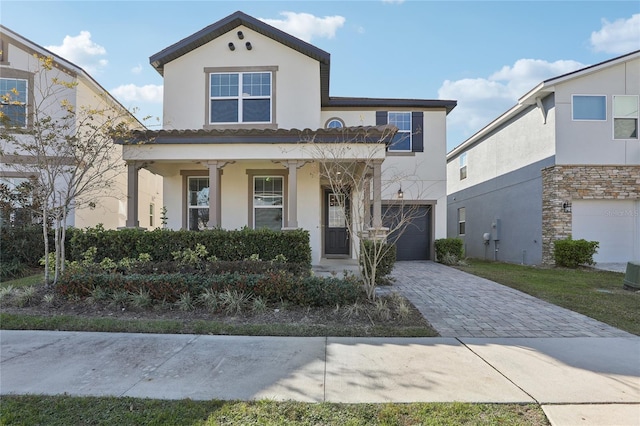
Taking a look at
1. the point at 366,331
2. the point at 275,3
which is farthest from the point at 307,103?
the point at 366,331

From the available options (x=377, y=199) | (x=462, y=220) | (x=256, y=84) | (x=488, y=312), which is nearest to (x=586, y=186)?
(x=462, y=220)

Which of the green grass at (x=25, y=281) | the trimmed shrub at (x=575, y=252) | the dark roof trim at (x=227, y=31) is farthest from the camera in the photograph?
the trimmed shrub at (x=575, y=252)

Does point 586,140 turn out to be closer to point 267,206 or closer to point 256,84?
point 267,206

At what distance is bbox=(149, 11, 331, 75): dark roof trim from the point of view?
11.3m

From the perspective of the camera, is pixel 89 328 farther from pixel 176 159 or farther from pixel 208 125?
pixel 208 125

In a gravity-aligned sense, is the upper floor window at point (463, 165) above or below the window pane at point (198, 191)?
above

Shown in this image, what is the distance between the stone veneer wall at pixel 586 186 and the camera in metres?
13.1

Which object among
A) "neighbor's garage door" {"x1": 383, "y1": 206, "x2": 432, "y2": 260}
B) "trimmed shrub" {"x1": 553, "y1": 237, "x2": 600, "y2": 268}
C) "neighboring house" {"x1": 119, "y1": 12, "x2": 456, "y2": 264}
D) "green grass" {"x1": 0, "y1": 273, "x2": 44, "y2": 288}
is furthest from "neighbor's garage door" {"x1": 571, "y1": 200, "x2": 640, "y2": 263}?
"green grass" {"x1": 0, "y1": 273, "x2": 44, "y2": 288}

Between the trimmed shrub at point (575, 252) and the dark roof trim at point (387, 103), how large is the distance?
21.3 ft

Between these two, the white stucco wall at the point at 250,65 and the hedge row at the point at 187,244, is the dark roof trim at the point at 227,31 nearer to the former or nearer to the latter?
the white stucco wall at the point at 250,65

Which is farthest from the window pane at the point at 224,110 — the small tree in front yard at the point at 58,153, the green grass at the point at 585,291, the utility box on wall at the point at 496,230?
the utility box on wall at the point at 496,230

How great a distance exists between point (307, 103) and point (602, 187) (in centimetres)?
1106

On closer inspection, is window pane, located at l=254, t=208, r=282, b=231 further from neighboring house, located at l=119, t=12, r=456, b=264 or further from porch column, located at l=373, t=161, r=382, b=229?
porch column, located at l=373, t=161, r=382, b=229

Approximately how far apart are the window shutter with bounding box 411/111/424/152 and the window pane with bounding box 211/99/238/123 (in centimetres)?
685
